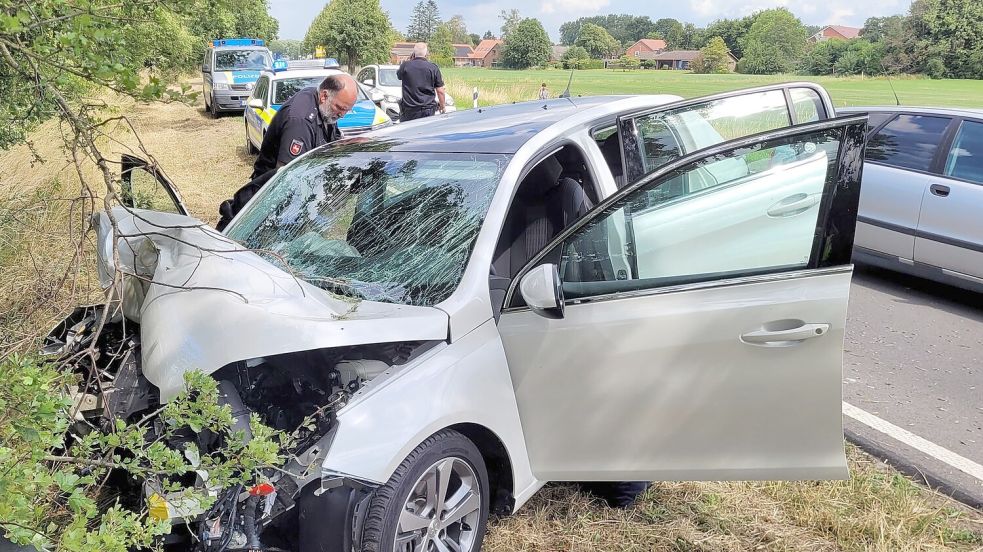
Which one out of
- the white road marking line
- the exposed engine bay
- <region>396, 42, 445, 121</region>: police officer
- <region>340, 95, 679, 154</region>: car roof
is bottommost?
the white road marking line

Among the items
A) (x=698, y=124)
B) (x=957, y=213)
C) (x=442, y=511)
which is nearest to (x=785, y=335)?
(x=442, y=511)

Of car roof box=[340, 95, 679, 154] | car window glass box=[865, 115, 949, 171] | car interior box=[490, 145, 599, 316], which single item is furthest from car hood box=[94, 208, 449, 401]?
car window glass box=[865, 115, 949, 171]

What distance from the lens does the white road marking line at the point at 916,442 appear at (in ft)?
10.8

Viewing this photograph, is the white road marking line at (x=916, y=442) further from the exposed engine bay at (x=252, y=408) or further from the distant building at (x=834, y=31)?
the distant building at (x=834, y=31)

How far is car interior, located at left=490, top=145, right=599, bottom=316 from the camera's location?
3.33 metres

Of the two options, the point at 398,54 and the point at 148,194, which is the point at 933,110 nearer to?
the point at 148,194

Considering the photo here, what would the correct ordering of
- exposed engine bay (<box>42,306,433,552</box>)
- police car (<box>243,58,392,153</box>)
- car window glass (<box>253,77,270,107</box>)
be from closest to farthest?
exposed engine bay (<box>42,306,433,552</box>), police car (<box>243,58,392,153</box>), car window glass (<box>253,77,270,107</box>)

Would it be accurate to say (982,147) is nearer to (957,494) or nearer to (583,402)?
(957,494)

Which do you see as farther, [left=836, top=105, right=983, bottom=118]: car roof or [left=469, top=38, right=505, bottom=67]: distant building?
[left=469, top=38, right=505, bottom=67]: distant building

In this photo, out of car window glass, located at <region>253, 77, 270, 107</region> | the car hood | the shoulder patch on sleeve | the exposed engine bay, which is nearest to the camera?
the exposed engine bay

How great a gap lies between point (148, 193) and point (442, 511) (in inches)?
100

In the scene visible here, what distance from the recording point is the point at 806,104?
385 centimetres

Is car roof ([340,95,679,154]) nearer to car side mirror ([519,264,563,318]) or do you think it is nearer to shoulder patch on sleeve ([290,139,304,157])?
car side mirror ([519,264,563,318])

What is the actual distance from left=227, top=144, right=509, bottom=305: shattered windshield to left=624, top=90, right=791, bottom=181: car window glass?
0.97 meters
